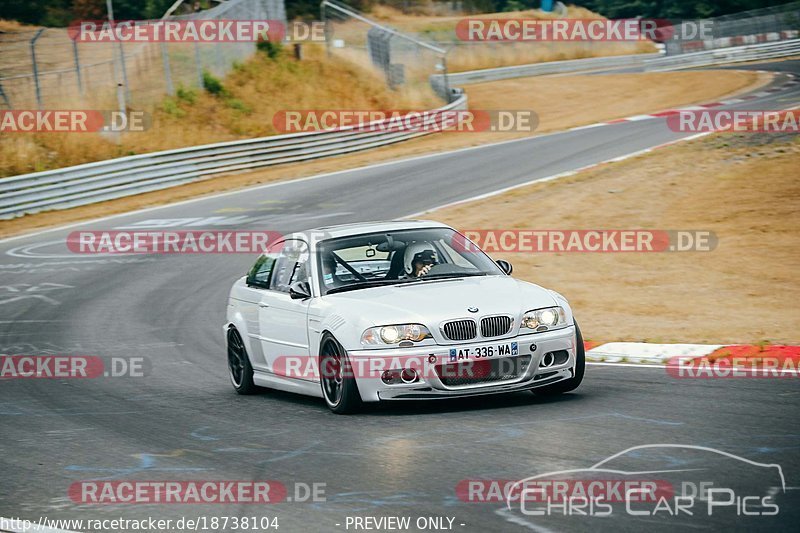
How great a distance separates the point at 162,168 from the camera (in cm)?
3067

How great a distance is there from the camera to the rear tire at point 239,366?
1053 cm

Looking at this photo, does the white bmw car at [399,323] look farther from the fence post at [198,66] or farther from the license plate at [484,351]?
the fence post at [198,66]

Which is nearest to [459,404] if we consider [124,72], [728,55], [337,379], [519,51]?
[337,379]

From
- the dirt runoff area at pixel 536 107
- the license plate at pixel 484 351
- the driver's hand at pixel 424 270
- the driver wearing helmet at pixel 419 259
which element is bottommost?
the dirt runoff area at pixel 536 107

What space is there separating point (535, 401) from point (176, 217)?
1770 cm

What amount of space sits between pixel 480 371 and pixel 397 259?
1.64m

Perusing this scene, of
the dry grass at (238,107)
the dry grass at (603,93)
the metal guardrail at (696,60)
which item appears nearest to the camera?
the dry grass at (238,107)

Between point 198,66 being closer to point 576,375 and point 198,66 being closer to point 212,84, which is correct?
point 212,84

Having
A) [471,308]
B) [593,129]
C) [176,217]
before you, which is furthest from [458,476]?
[593,129]

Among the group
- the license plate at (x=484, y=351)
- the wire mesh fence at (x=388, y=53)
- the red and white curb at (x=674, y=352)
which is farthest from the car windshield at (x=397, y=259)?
the wire mesh fence at (x=388, y=53)

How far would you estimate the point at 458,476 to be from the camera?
6.55m

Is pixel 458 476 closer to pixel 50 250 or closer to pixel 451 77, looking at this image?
pixel 50 250

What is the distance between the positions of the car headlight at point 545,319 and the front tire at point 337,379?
1309 mm

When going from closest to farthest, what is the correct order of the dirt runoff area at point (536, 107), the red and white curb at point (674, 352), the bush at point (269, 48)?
the red and white curb at point (674, 352) < the dirt runoff area at point (536, 107) < the bush at point (269, 48)
